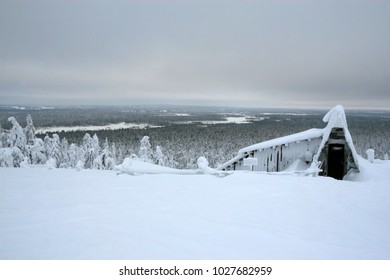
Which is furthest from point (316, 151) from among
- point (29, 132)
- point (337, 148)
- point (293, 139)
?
point (29, 132)

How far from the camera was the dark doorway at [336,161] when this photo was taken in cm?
1212

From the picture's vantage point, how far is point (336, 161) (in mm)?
12359

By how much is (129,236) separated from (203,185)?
3350 mm

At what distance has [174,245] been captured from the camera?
13.6 feet

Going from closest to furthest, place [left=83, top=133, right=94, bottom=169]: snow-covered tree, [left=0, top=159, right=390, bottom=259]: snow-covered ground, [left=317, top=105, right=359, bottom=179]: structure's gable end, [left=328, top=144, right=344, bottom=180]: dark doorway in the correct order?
1. [left=0, top=159, right=390, bottom=259]: snow-covered ground
2. [left=317, top=105, right=359, bottom=179]: structure's gable end
3. [left=328, top=144, right=344, bottom=180]: dark doorway
4. [left=83, top=133, right=94, bottom=169]: snow-covered tree

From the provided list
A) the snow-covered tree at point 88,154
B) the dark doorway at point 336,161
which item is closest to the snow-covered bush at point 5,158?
the snow-covered tree at point 88,154

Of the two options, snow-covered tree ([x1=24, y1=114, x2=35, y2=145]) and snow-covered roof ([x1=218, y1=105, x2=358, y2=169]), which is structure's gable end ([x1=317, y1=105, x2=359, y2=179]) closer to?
snow-covered roof ([x1=218, y1=105, x2=358, y2=169])

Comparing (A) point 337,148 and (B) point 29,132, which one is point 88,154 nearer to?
(B) point 29,132

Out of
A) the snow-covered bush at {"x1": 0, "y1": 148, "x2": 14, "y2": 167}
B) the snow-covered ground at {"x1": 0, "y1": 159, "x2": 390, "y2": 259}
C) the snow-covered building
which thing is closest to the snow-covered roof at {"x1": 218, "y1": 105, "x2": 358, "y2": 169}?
the snow-covered building

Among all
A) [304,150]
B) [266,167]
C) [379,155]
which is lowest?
[379,155]

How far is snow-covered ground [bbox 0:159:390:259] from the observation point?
405 cm

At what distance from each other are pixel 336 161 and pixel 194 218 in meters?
9.96
